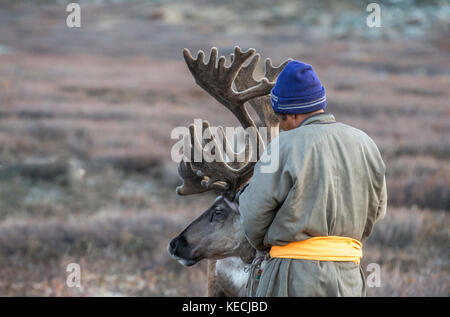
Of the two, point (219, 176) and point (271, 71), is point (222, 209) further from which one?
point (271, 71)

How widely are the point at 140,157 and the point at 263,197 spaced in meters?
8.76

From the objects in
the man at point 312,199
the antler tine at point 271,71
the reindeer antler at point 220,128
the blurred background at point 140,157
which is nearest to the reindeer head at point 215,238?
the reindeer antler at point 220,128

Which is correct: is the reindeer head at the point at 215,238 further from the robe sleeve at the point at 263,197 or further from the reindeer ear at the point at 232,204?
the robe sleeve at the point at 263,197

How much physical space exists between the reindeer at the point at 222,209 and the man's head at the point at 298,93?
32.1 inches

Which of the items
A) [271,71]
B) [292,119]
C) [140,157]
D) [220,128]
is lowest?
[140,157]

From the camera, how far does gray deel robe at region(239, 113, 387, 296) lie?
9.09 feet

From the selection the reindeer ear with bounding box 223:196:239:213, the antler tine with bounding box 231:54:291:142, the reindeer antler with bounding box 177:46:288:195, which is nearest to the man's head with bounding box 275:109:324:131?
the reindeer antler with bounding box 177:46:288:195

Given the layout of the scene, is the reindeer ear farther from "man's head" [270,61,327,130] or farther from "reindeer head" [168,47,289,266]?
"man's head" [270,61,327,130]

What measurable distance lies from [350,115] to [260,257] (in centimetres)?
1276

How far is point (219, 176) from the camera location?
12.5ft

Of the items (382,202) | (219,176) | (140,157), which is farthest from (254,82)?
(140,157)

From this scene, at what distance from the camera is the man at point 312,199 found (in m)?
2.78

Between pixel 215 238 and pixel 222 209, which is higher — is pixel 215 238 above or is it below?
below
